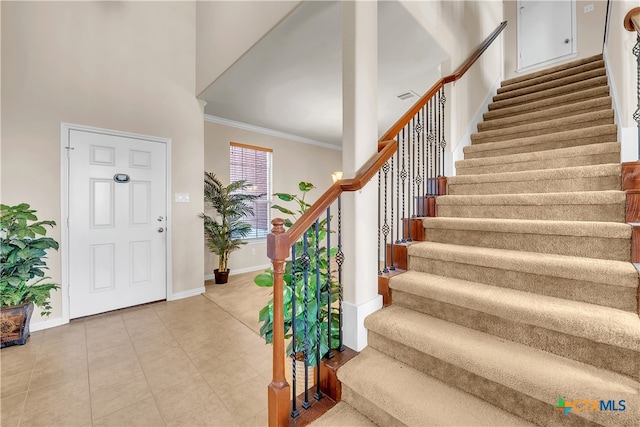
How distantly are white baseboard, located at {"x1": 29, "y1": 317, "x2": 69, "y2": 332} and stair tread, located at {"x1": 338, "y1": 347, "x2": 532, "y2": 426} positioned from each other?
3137 mm

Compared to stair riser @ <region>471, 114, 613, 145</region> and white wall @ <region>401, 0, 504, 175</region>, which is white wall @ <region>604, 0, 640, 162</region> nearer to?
stair riser @ <region>471, 114, 613, 145</region>

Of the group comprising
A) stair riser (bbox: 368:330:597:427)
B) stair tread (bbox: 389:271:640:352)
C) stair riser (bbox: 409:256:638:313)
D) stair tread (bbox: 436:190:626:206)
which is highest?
stair tread (bbox: 436:190:626:206)

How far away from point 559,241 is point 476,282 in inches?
18.3

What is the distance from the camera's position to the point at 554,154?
2068 millimetres

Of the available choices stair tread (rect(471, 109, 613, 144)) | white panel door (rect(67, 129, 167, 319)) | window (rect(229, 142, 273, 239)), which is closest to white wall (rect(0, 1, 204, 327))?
white panel door (rect(67, 129, 167, 319))

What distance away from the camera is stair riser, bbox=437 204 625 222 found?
1506mm

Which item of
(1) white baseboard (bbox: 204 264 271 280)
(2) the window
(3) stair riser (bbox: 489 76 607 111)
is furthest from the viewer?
(2) the window

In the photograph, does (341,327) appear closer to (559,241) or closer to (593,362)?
(593,362)

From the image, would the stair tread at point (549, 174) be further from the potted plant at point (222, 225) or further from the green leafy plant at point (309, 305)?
the potted plant at point (222, 225)

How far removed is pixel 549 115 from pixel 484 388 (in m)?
2.79

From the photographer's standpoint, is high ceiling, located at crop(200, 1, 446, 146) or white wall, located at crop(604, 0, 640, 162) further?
high ceiling, located at crop(200, 1, 446, 146)

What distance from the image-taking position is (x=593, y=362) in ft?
3.54

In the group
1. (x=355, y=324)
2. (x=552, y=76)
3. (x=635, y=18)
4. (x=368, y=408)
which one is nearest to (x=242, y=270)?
(x=355, y=324)

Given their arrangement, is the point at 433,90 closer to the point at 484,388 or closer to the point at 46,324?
the point at 484,388
